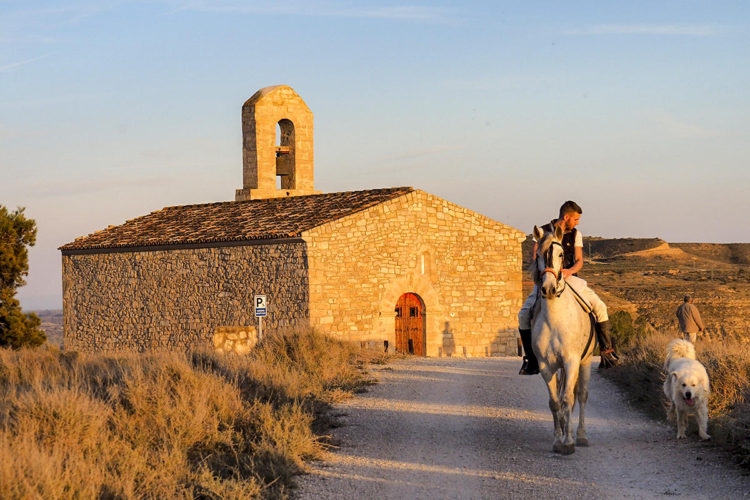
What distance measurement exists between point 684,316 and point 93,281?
1904cm

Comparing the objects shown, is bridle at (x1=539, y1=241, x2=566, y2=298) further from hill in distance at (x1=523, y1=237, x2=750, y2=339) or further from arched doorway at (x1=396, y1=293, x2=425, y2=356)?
hill in distance at (x1=523, y1=237, x2=750, y2=339)

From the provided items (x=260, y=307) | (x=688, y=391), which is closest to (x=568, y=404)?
(x=688, y=391)

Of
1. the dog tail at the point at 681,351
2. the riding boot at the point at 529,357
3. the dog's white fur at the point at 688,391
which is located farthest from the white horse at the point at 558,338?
the dog tail at the point at 681,351

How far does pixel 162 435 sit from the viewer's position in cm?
852

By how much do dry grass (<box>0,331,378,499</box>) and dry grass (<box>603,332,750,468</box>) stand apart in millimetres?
4440

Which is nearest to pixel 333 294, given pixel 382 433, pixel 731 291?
pixel 382 433

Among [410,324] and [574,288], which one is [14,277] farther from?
[574,288]

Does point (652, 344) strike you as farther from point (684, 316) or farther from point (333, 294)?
point (333, 294)

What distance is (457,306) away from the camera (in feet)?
84.5

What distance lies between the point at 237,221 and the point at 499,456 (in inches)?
727

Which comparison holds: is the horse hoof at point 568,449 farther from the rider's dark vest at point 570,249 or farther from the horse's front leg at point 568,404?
the rider's dark vest at point 570,249

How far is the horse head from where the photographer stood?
335 inches

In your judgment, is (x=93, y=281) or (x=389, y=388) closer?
(x=389, y=388)

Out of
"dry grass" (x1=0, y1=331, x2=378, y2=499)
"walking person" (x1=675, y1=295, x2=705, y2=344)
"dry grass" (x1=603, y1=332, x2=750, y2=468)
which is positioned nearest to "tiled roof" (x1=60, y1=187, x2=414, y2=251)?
"walking person" (x1=675, y1=295, x2=705, y2=344)
